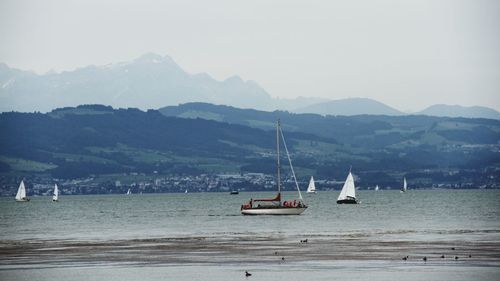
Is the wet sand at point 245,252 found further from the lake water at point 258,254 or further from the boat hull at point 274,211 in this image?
the boat hull at point 274,211

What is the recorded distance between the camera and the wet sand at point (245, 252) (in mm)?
83938

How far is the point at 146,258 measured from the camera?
294ft

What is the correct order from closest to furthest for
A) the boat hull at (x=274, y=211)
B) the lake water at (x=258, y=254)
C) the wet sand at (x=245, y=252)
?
the lake water at (x=258, y=254)
the wet sand at (x=245, y=252)
the boat hull at (x=274, y=211)

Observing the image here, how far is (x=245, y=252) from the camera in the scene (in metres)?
94.5

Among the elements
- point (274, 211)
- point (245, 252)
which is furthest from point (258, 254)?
point (274, 211)

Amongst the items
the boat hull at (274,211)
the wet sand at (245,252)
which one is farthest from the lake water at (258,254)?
the boat hull at (274,211)

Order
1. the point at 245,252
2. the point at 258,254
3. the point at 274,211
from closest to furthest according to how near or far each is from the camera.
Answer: the point at 258,254 < the point at 245,252 < the point at 274,211

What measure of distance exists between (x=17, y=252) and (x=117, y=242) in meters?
17.0

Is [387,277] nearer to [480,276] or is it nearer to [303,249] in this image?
[480,276]

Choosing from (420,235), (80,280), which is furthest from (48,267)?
(420,235)

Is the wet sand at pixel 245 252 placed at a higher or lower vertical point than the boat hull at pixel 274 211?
lower

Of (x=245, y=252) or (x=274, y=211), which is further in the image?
(x=274, y=211)

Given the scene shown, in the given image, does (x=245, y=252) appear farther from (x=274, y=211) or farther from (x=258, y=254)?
(x=274, y=211)

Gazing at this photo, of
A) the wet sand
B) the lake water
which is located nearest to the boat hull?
the lake water
